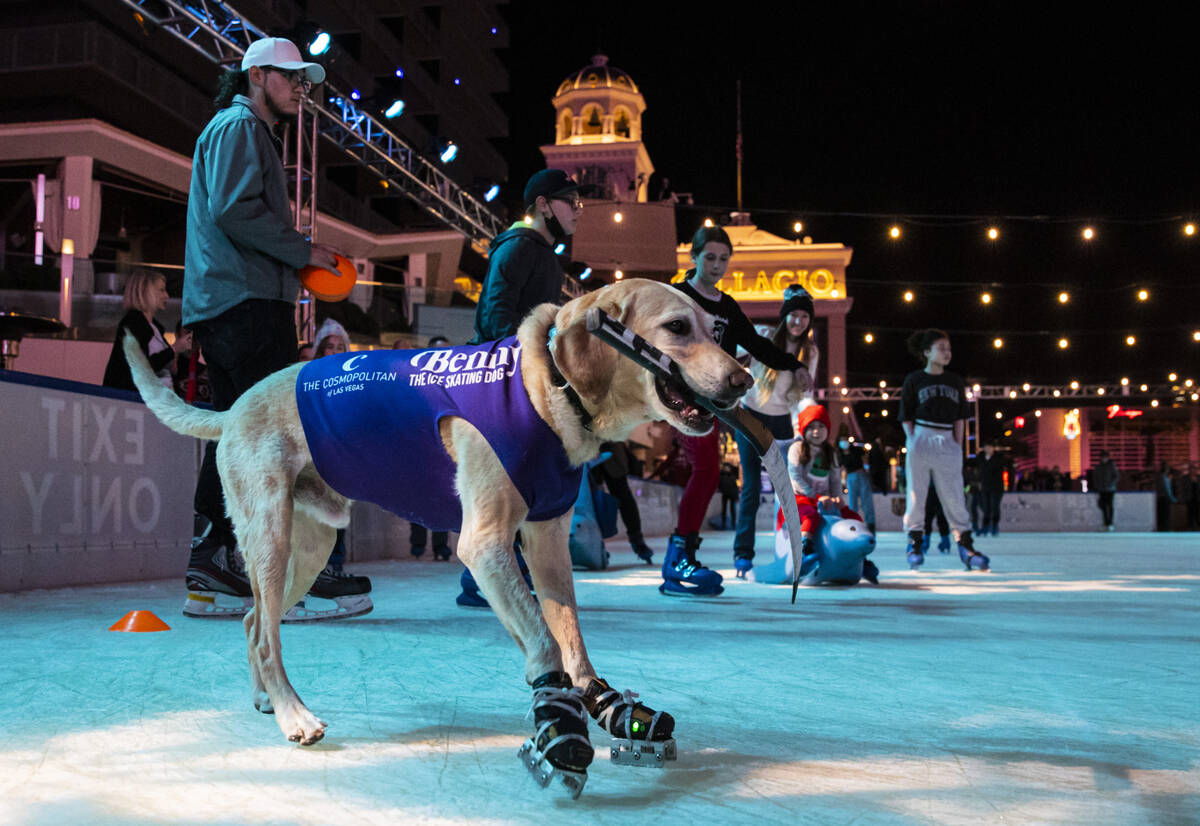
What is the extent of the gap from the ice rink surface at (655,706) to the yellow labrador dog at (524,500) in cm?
9

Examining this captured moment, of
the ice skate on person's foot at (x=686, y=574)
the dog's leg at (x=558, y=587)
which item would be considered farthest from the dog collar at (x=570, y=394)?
the ice skate on person's foot at (x=686, y=574)

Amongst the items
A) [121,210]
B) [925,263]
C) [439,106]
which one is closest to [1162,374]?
[925,263]

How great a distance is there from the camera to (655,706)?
6.70ft

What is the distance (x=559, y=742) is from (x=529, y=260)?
2.32 meters

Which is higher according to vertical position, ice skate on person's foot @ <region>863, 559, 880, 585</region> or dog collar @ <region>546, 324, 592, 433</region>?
dog collar @ <region>546, 324, 592, 433</region>

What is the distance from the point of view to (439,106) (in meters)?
30.7

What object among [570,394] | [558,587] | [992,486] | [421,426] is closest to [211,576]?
[421,426]

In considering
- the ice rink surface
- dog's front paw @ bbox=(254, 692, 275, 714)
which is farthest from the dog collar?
dog's front paw @ bbox=(254, 692, 275, 714)

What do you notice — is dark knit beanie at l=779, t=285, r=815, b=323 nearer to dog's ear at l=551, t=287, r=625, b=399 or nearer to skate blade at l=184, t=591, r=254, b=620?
skate blade at l=184, t=591, r=254, b=620

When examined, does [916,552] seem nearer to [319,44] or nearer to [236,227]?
[236,227]

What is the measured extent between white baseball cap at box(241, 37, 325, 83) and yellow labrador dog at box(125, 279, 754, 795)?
1.52 metres

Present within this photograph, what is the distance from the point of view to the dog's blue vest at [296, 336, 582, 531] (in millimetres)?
1717

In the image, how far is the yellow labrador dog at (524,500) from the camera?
1.61 meters

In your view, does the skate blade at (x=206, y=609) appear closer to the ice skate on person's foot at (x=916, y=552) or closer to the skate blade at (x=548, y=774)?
the skate blade at (x=548, y=774)
